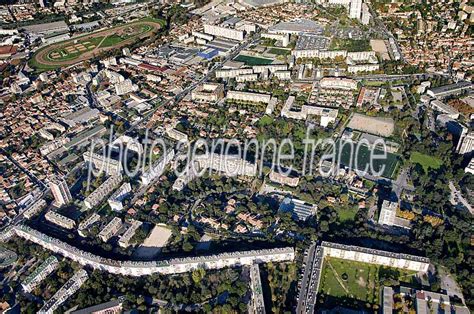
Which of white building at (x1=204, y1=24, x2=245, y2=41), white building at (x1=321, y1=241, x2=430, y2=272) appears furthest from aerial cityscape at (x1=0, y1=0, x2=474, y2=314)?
white building at (x1=204, y1=24, x2=245, y2=41)

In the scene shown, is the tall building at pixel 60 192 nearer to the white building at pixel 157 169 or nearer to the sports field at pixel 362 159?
the white building at pixel 157 169

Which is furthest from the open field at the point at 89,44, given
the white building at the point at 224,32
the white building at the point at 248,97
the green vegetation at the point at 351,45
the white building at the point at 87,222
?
the white building at the point at 87,222

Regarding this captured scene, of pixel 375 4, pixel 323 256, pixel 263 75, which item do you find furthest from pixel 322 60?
pixel 323 256

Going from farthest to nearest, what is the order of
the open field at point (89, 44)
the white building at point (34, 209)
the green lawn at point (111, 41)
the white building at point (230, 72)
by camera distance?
1. the green lawn at point (111, 41)
2. the open field at point (89, 44)
3. the white building at point (230, 72)
4. the white building at point (34, 209)

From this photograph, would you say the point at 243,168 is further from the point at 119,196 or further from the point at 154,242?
the point at 119,196

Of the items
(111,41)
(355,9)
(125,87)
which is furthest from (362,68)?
(111,41)

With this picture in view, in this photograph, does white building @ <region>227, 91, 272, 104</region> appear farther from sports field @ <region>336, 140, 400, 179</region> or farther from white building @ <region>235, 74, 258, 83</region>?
sports field @ <region>336, 140, 400, 179</region>

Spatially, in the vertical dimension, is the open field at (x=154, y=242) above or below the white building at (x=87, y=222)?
below
